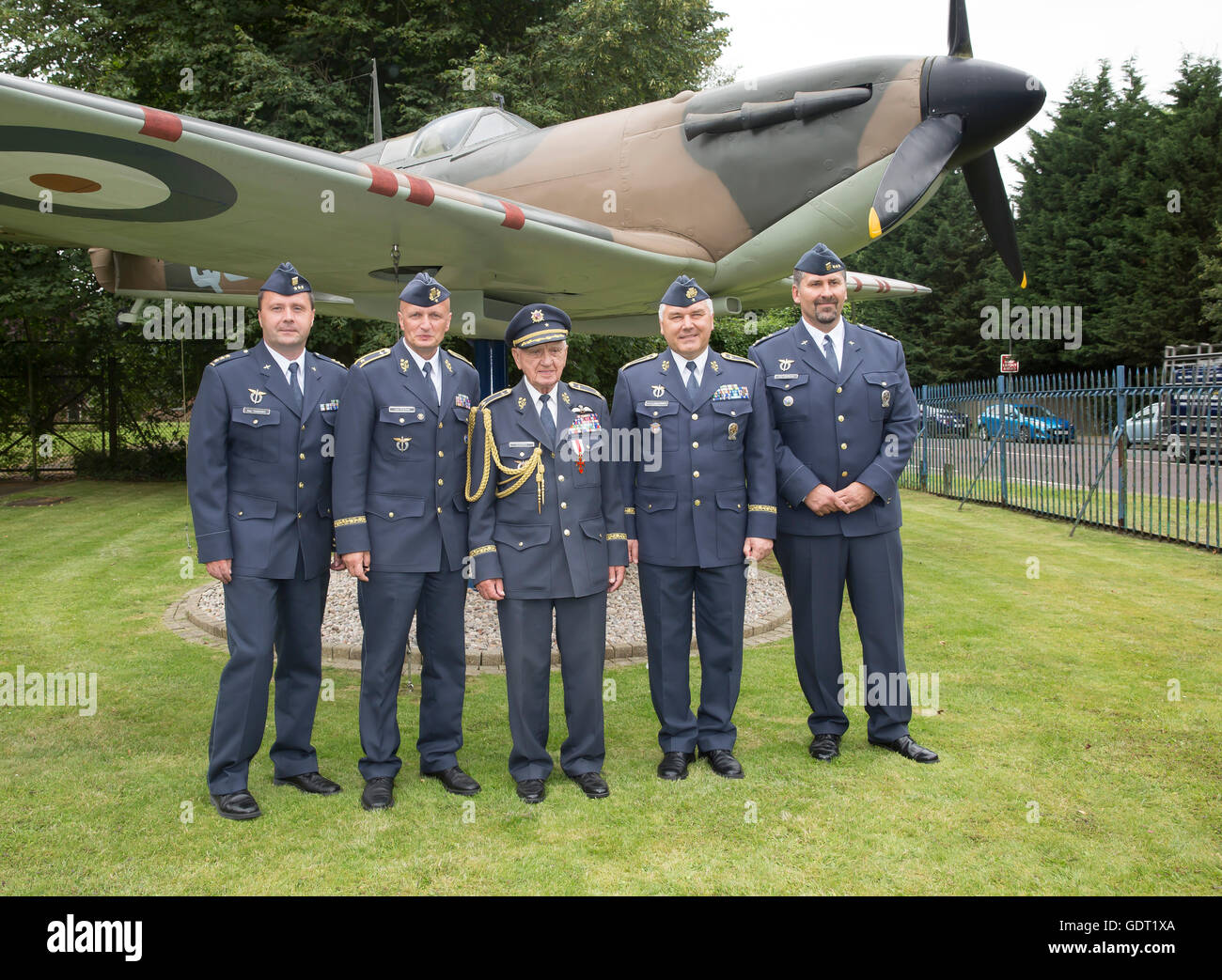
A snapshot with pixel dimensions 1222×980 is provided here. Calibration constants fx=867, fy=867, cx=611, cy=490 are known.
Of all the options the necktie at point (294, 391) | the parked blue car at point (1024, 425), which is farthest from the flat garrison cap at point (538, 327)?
the parked blue car at point (1024, 425)

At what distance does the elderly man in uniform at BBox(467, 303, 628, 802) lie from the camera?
3.47m

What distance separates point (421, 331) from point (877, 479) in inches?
80.6

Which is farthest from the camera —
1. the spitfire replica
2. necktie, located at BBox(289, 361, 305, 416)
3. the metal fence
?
the metal fence

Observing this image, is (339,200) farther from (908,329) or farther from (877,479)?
(908,329)

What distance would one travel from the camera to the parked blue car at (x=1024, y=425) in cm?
1167

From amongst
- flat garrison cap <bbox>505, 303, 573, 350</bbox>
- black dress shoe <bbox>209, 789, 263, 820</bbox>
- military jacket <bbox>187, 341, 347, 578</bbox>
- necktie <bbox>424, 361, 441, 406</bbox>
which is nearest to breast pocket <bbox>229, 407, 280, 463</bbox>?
military jacket <bbox>187, 341, 347, 578</bbox>

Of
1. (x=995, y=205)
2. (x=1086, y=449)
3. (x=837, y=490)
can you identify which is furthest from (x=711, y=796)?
(x=1086, y=449)

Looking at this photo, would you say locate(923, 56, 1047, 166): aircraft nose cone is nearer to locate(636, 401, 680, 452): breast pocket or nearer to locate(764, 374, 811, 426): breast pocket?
locate(764, 374, 811, 426): breast pocket

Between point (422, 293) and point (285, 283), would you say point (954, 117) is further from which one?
point (285, 283)

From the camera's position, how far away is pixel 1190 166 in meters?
28.2

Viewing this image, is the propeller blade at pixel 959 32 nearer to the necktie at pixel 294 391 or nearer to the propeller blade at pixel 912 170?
the propeller blade at pixel 912 170

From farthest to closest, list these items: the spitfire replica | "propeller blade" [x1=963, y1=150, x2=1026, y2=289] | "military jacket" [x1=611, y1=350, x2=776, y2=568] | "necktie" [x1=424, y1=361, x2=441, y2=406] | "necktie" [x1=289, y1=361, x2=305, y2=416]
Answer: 1. "propeller blade" [x1=963, y1=150, x2=1026, y2=289]
2. the spitfire replica
3. "military jacket" [x1=611, y1=350, x2=776, y2=568]
4. "necktie" [x1=424, y1=361, x2=441, y2=406]
5. "necktie" [x1=289, y1=361, x2=305, y2=416]

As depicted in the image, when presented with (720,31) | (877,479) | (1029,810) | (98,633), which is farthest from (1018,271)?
(720,31)

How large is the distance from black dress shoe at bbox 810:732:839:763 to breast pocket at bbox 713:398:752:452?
1362 millimetres
